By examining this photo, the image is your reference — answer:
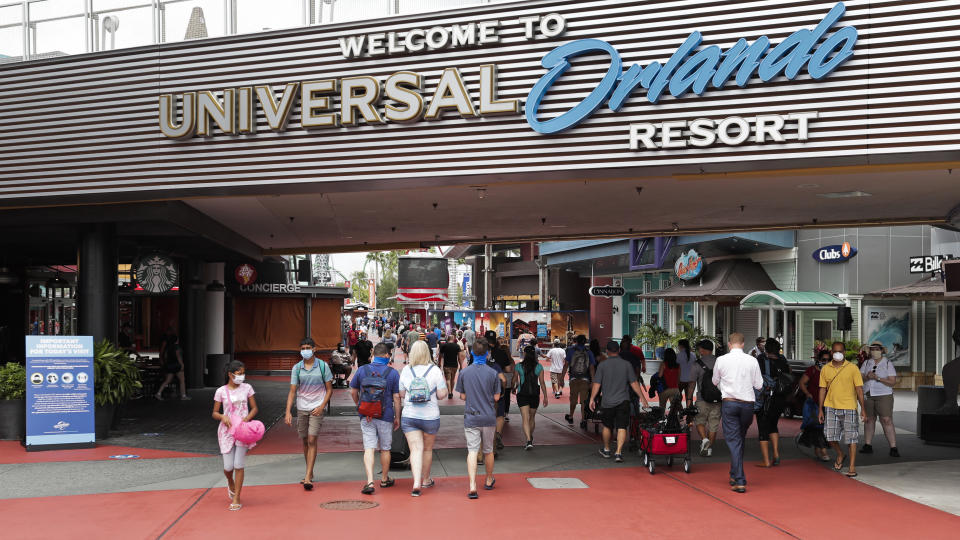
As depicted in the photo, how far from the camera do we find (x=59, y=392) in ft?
41.2

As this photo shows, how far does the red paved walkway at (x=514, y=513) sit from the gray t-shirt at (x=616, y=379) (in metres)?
1.45

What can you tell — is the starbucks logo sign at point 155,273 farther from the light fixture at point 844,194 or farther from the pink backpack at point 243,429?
the light fixture at point 844,194

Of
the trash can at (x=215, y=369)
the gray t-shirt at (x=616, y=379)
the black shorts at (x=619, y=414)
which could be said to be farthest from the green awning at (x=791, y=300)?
the trash can at (x=215, y=369)

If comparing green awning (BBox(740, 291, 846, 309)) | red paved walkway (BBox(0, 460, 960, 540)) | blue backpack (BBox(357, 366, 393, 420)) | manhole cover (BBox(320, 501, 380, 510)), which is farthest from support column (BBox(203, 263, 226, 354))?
manhole cover (BBox(320, 501, 380, 510))

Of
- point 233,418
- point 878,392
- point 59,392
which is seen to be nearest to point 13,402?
point 59,392

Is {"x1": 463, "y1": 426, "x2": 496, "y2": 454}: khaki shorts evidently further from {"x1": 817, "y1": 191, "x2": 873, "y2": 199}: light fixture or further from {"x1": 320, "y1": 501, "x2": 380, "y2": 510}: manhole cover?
{"x1": 817, "y1": 191, "x2": 873, "y2": 199}: light fixture

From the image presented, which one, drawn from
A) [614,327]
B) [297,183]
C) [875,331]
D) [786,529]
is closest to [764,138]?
[786,529]

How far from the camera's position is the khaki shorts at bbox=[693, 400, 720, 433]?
1250cm

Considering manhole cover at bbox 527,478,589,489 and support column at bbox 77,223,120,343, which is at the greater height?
support column at bbox 77,223,120,343

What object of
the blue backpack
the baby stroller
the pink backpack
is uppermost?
the blue backpack

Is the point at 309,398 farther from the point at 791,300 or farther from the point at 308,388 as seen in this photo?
the point at 791,300

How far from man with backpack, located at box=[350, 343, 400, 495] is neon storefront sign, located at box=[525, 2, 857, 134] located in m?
3.64

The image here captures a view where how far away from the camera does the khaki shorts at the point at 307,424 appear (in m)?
10.1

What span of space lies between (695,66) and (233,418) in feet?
22.6
